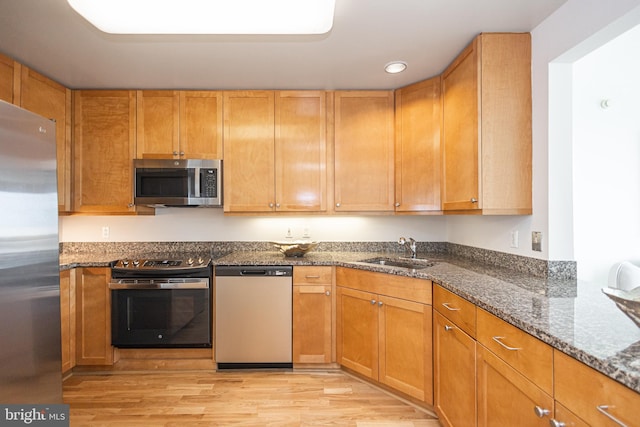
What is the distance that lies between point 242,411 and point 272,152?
193cm

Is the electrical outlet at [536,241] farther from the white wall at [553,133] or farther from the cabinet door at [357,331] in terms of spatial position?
the cabinet door at [357,331]

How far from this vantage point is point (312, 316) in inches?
95.0

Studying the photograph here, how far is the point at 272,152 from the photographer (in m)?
2.68

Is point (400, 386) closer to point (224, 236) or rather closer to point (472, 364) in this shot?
point (472, 364)

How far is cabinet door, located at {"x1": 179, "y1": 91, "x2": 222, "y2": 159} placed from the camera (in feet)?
8.68

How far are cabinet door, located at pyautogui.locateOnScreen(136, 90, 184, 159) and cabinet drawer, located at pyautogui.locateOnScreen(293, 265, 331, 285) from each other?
1415mm

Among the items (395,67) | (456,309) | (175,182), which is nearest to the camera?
(456,309)

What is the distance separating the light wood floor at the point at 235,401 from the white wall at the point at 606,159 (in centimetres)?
156

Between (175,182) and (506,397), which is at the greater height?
(175,182)

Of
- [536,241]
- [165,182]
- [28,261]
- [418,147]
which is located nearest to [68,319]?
[165,182]

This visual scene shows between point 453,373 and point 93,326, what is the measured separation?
2.60 metres

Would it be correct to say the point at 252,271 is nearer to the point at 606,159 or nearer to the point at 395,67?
the point at 395,67

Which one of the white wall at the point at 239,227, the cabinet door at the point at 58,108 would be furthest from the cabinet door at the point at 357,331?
the cabinet door at the point at 58,108

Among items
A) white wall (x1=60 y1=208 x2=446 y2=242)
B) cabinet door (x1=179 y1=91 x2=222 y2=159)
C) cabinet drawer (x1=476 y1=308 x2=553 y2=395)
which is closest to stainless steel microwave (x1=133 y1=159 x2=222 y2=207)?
cabinet door (x1=179 y1=91 x2=222 y2=159)
